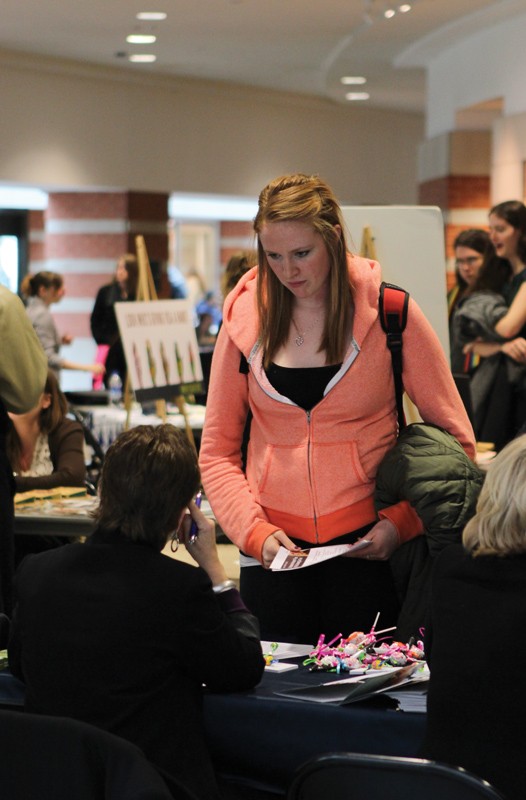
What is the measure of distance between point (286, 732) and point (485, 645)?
42 centimetres

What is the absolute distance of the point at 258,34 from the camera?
10.6 meters

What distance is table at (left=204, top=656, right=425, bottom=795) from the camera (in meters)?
2.08

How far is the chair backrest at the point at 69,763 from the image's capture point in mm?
1643

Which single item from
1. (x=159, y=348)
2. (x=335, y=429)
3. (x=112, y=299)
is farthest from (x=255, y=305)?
(x=112, y=299)

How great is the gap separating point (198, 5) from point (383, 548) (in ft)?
25.5

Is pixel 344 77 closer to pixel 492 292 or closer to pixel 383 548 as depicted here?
pixel 492 292

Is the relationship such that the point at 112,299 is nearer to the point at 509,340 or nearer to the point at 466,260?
the point at 466,260

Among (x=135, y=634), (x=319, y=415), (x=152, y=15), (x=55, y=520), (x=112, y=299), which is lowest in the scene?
(x=55, y=520)

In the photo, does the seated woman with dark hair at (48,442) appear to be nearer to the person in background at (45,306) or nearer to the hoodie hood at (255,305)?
the hoodie hood at (255,305)

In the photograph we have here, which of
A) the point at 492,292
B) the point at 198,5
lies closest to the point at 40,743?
the point at 492,292

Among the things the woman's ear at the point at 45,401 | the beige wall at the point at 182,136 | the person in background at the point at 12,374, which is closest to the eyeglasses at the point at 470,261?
the woman's ear at the point at 45,401

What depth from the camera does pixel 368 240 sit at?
384 cm

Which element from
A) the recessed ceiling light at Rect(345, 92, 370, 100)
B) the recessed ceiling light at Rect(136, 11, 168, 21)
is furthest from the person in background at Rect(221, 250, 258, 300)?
the recessed ceiling light at Rect(345, 92, 370, 100)

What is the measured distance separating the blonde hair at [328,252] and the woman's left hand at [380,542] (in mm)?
365
